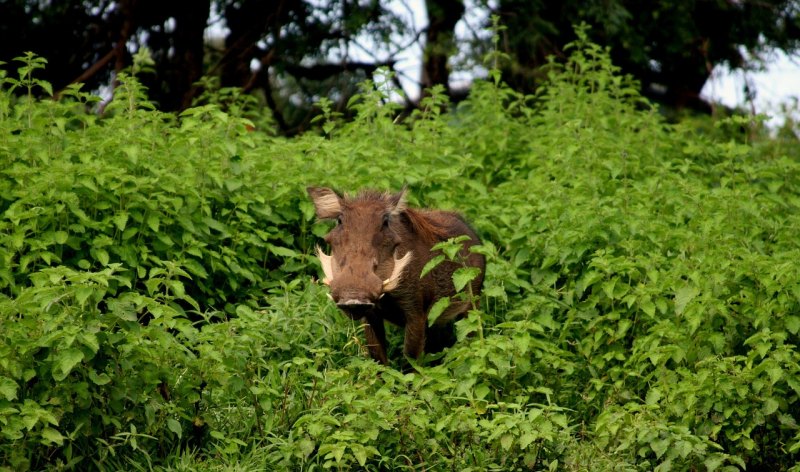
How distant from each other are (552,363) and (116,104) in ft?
11.4

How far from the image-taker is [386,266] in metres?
6.12

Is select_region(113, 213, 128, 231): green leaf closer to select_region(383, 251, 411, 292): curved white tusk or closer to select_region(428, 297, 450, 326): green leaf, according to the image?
select_region(383, 251, 411, 292): curved white tusk

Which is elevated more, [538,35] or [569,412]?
[538,35]

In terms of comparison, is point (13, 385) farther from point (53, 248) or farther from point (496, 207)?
point (496, 207)

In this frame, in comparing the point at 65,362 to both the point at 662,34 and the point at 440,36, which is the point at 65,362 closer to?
the point at 440,36

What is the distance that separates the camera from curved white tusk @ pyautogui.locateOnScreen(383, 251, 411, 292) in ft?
19.7

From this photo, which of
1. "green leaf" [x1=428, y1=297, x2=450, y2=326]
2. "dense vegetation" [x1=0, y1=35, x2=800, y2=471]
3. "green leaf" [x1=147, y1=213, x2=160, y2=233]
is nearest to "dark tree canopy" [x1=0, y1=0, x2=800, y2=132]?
"dense vegetation" [x1=0, y1=35, x2=800, y2=471]

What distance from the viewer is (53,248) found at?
21.7 feet

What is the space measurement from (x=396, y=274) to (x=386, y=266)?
2.8 inches

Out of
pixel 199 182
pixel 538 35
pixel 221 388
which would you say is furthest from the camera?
pixel 538 35

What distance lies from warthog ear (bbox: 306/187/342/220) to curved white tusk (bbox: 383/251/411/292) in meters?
0.55

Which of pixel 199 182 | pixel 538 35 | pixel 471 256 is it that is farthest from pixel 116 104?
pixel 538 35

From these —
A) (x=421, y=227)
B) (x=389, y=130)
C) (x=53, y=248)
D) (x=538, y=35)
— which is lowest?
(x=53, y=248)

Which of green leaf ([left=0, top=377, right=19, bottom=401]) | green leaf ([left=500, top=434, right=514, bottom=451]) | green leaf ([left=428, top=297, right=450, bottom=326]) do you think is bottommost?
green leaf ([left=0, top=377, right=19, bottom=401])
